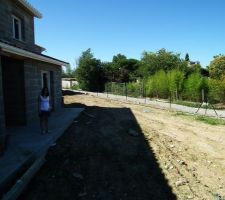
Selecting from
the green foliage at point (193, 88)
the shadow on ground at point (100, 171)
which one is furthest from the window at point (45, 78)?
the green foliage at point (193, 88)

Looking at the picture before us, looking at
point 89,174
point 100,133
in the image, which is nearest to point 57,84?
point 100,133

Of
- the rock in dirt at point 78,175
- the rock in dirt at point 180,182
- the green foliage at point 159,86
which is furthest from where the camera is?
the green foliage at point 159,86

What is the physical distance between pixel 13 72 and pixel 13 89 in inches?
24.4

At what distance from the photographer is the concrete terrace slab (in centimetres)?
577

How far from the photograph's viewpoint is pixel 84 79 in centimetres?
3791

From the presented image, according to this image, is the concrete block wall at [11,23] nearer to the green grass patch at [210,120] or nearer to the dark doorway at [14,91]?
the dark doorway at [14,91]

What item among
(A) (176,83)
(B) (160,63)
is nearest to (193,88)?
(A) (176,83)

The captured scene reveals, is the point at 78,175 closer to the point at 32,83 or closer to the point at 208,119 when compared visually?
the point at 32,83

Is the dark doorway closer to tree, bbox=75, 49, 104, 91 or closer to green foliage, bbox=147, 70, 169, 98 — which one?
green foliage, bbox=147, 70, 169, 98

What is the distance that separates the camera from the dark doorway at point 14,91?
1045 cm

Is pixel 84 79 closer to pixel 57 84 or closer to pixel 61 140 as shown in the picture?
pixel 57 84

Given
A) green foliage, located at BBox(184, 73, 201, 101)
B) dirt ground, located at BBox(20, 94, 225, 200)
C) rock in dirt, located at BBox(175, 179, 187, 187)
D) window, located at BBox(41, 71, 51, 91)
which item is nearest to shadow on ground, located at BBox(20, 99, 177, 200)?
dirt ground, located at BBox(20, 94, 225, 200)

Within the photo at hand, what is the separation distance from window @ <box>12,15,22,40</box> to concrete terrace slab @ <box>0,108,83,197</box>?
400cm

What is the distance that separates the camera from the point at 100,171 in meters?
6.35
